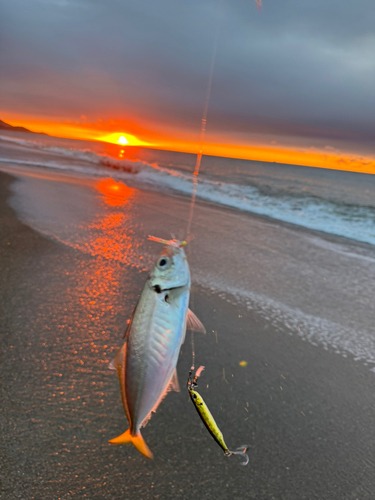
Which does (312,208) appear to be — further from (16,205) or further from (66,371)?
(66,371)

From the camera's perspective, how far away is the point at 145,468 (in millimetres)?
2061

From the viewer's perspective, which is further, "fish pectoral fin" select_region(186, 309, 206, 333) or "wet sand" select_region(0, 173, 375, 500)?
"wet sand" select_region(0, 173, 375, 500)

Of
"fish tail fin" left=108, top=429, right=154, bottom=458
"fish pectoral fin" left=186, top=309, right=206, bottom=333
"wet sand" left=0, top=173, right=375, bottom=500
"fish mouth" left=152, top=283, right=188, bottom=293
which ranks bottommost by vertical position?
"wet sand" left=0, top=173, right=375, bottom=500

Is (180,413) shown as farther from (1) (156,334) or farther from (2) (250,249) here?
(2) (250,249)

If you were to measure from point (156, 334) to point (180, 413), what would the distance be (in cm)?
141

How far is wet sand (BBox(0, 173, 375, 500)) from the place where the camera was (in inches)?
79.0

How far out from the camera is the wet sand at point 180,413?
2006 mm

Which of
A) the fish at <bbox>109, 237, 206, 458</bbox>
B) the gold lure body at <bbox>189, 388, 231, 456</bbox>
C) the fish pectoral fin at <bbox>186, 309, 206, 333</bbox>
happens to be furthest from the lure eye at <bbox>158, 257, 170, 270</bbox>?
the gold lure body at <bbox>189, 388, 231, 456</bbox>

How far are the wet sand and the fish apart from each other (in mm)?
852

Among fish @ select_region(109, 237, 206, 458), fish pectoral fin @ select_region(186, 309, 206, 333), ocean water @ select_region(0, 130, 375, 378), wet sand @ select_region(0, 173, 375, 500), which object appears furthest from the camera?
ocean water @ select_region(0, 130, 375, 378)

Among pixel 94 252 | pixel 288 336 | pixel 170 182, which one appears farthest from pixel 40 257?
pixel 170 182

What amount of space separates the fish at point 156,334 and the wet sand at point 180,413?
0.85m

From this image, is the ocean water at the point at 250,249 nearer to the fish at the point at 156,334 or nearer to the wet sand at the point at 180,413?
the wet sand at the point at 180,413

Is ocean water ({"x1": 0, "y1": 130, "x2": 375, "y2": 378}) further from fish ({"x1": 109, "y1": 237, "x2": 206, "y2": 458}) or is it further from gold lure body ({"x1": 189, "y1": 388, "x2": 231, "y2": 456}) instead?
fish ({"x1": 109, "y1": 237, "x2": 206, "y2": 458})
